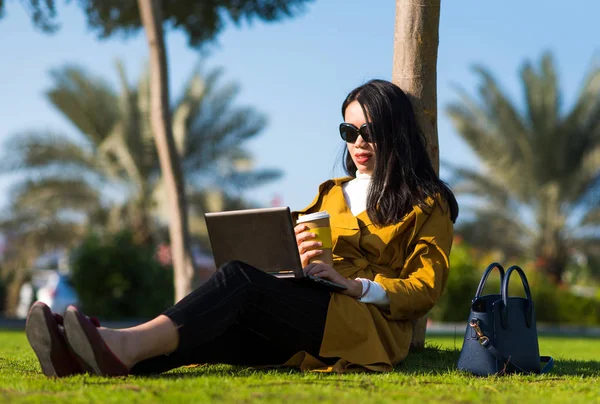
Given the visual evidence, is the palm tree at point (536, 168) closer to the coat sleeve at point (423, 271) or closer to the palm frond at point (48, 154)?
the palm frond at point (48, 154)

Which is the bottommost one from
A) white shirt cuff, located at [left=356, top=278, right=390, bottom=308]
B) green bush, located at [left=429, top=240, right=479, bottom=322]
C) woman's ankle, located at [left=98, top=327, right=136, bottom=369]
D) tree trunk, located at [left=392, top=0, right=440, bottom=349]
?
green bush, located at [left=429, top=240, right=479, bottom=322]

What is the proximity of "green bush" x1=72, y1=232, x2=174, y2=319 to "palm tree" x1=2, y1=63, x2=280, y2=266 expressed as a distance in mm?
4805

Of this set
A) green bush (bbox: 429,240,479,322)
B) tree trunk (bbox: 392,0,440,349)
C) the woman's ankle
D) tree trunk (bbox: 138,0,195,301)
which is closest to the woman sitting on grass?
the woman's ankle

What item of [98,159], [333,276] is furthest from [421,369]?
[98,159]

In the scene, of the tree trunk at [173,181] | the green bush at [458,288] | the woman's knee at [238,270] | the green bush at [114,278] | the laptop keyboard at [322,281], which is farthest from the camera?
the green bush at [458,288]

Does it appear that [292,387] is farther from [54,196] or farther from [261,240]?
[54,196]

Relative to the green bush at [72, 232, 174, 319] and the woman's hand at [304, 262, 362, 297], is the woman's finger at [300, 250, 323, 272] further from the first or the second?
the green bush at [72, 232, 174, 319]

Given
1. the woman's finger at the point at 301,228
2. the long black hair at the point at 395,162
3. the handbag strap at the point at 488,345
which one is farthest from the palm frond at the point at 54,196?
the handbag strap at the point at 488,345

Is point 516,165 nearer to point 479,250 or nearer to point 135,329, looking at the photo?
point 479,250

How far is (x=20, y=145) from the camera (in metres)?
21.2

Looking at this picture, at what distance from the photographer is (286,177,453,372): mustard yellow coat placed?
391cm

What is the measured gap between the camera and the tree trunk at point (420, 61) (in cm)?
540

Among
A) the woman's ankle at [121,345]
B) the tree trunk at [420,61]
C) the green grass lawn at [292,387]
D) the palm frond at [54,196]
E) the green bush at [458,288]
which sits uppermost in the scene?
the tree trunk at [420,61]

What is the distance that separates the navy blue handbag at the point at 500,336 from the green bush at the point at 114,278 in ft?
42.1
